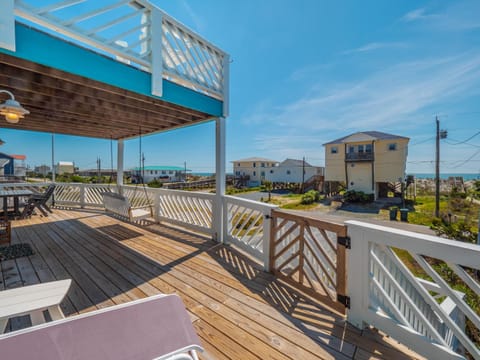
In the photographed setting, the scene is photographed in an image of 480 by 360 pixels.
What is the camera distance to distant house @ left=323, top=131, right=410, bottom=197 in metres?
16.2

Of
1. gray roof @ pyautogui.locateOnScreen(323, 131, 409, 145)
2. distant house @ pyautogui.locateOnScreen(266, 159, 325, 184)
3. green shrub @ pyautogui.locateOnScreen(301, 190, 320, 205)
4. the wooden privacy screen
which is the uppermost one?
gray roof @ pyautogui.locateOnScreen(323, 131, 409, 145)

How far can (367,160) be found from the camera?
1706 cm

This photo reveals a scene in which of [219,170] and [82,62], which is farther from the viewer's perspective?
[219,170]

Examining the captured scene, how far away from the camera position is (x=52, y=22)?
2.08m

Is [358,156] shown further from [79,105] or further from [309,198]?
[79,105]

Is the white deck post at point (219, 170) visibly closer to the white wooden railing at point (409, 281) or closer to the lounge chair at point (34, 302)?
the white wooden railing at point (409, 281)

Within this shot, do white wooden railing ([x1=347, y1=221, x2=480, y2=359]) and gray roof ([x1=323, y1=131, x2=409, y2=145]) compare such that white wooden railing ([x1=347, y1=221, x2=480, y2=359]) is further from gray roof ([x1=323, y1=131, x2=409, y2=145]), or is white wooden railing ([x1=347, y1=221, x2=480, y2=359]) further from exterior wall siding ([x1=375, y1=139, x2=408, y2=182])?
gray roof ([x1=323, y1=131, x2=409, y2=145])

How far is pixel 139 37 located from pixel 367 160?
18.9m

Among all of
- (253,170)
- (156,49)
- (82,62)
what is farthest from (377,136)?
(82,62)

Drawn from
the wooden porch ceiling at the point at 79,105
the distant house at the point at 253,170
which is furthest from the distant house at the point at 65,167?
the wooden porch ceiling at the point at 79,105

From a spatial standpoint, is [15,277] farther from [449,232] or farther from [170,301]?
[449,232]

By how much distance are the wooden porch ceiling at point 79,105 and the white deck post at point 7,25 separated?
18 centimetres

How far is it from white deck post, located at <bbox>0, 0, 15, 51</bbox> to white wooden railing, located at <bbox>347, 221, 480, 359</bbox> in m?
3.61

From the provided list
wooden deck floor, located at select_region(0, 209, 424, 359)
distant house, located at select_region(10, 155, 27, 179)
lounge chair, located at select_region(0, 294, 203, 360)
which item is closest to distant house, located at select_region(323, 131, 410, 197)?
wooden deck floor, located at select_region(0, 209, 424, 359)
